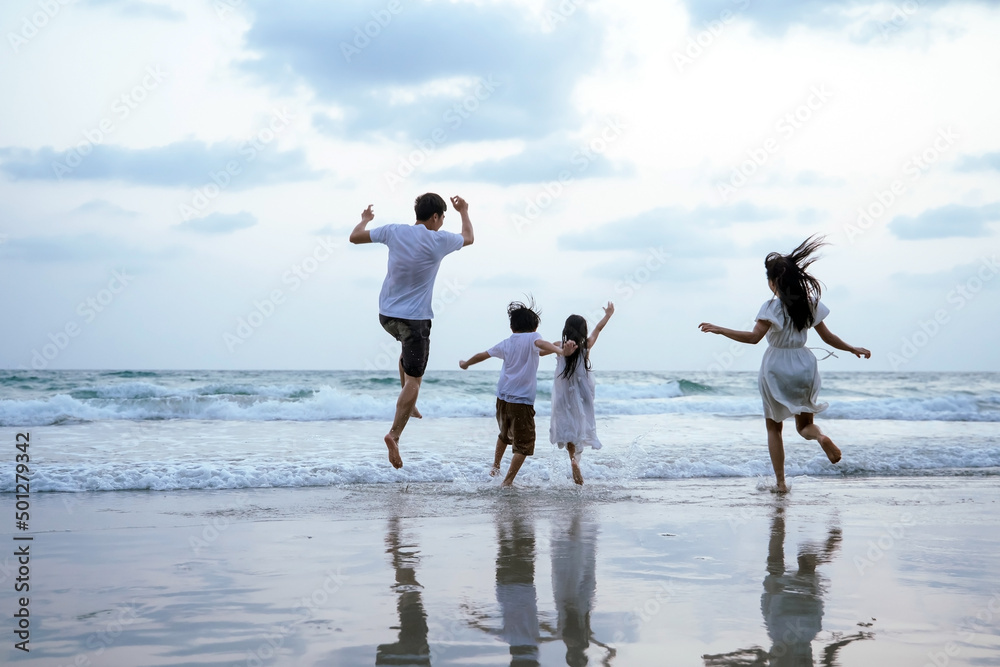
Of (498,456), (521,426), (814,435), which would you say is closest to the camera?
(814,435)

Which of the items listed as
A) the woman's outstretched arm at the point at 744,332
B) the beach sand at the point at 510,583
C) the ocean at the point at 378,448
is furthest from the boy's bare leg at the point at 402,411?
the woman's outstretched arm at the point at 744,332

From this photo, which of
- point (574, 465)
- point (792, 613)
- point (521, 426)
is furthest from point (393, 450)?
point (792, 613)

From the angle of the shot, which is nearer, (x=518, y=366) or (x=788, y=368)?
(x=788, y=368)

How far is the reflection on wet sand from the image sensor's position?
2.71m

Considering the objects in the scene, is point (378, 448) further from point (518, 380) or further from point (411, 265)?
point (411, 265)

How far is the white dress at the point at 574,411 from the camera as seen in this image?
7.83m

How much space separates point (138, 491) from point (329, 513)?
2.39m

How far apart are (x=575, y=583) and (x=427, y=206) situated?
3497mm

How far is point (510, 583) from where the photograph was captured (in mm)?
3783

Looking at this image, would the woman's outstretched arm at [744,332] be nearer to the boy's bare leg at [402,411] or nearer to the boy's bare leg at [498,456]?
the boy's bare leg at [402,411]

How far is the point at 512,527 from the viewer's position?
535 cm

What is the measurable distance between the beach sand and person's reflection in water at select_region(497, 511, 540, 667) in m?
0.01

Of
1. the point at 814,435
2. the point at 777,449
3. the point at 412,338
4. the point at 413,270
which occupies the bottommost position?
the point at 777,449

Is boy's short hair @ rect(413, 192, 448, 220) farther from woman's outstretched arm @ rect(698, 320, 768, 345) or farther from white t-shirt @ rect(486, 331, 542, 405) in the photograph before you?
woman's outstretched arm @ rect(698, 320, 768, 345)
